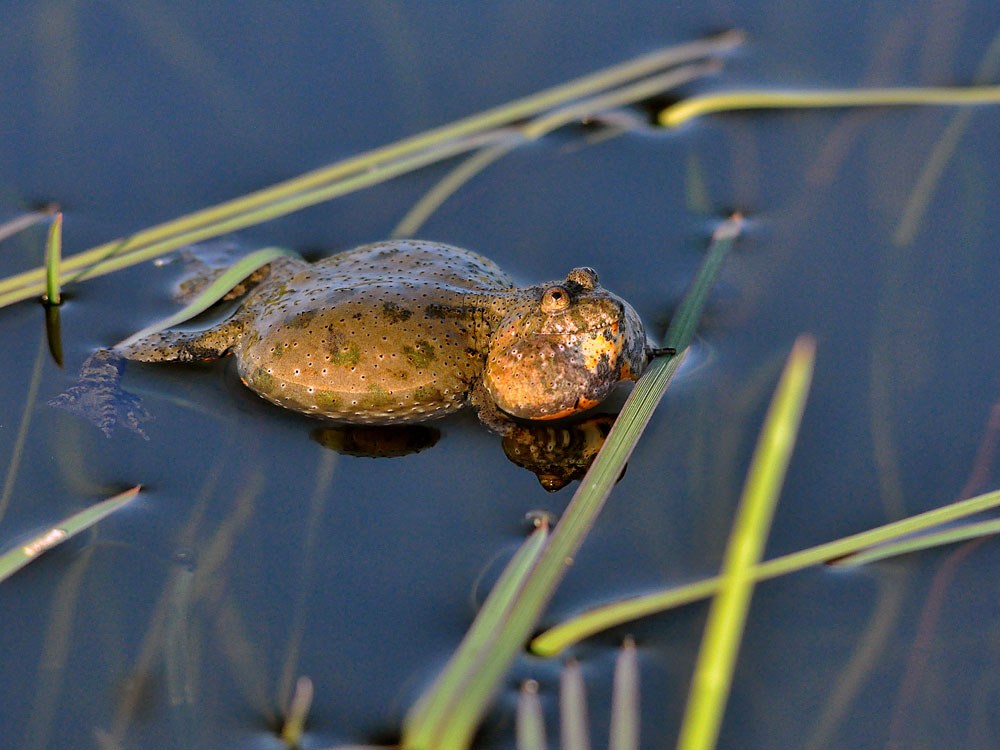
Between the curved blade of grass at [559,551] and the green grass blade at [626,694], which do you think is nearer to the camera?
the curved blade of grass at [559,551]

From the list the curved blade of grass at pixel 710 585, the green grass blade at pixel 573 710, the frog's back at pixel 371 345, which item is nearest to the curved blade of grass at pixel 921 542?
the curved blade of grass at pixel 710 585

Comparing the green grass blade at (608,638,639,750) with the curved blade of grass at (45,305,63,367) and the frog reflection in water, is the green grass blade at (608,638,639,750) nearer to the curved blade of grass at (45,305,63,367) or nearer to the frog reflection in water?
the frog reflection in water

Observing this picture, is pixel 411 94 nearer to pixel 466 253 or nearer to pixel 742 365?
pixel 466 253

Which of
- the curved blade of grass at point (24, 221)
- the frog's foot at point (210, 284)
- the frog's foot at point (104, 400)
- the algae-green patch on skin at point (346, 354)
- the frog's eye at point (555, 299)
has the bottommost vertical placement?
the frog's foot at point (104, 400)

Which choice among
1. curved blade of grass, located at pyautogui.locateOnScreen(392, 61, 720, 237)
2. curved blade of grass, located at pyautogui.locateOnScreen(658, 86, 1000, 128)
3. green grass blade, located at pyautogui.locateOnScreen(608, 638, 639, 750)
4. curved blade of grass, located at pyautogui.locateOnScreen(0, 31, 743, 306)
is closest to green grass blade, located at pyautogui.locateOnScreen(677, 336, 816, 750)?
green grass blade, located at pyautogui.locateOnScreen(608, 638, 639, 750)

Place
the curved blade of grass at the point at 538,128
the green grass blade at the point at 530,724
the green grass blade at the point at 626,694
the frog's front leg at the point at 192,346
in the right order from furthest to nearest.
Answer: the curved blade of grass at the point at 538,128
the frog's front leg at the point at 192,346
the green grass blade at the point at 626,694
the green grass blade at the point at 530,724

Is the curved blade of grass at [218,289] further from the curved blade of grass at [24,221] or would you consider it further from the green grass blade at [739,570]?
the green grass blade at [739,570]
